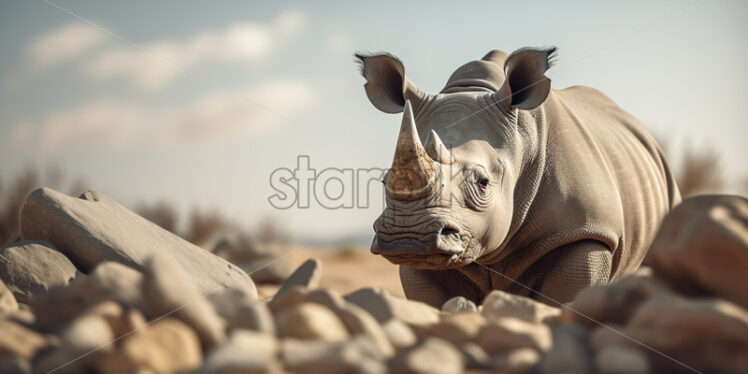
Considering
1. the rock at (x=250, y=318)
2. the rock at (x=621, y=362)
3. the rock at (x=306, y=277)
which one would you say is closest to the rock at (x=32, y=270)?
the rock at (x=306, y=277)

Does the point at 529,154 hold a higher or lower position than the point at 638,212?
higher

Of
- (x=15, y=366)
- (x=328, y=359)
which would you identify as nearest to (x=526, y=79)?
(x=328, y=359)

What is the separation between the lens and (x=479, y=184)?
14.9 ft

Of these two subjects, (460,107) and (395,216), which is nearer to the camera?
(395,216)

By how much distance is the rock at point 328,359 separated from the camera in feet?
6.28

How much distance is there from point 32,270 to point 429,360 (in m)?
2.97

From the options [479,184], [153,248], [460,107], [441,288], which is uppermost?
[460,107]

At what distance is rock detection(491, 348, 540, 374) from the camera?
2.11m

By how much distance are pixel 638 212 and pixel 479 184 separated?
1.70 metres

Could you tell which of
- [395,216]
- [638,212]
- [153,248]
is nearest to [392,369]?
[395,216]

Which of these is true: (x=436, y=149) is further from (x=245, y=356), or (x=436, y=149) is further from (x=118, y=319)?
(x=245, y=356)

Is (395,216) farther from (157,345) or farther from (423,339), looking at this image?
(157,345)

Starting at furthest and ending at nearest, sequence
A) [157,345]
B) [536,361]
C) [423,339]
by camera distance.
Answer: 1. [423,339]
2. [536,361]
3. [157,345]

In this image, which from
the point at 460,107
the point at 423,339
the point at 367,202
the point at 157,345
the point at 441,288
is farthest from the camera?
the point at 367,202
